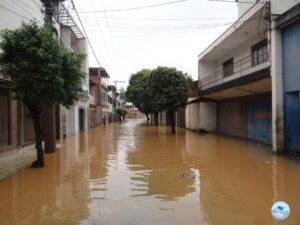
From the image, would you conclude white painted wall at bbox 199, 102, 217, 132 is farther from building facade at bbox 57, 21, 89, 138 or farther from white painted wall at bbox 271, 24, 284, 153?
white painted wall at bbox 271, 24, 284, 153

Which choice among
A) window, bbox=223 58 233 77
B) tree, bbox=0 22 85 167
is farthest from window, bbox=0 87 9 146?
window, bbox=223 58 233 77

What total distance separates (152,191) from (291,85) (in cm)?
855

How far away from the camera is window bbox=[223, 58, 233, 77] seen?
2598 centimetres

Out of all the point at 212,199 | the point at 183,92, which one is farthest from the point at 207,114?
the point at 212,199

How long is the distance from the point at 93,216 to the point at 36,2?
1445 cm

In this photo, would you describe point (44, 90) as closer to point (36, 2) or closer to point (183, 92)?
point (36, 2)

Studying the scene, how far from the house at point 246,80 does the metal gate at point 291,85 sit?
27 cm

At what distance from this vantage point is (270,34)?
591 inches

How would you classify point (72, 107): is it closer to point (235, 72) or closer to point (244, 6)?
point (235, 72)

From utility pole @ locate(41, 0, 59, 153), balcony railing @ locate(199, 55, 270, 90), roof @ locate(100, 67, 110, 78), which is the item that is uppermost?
roof @ locate(100, 67, 110, 78)

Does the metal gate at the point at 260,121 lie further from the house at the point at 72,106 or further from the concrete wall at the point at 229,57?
the house at the point at 72,106

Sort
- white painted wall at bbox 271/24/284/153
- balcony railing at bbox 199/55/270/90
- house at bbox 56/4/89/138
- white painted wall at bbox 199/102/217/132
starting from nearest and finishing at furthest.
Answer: white painted wall at bbox 271/24/284/153 → balcony railing at bbox 199/55/270/90 → house at bbox 56/4/89/138 → white painted wall at bbox 199/102/217/132

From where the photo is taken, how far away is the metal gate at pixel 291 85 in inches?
531

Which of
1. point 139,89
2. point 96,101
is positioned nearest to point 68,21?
point 139,89
